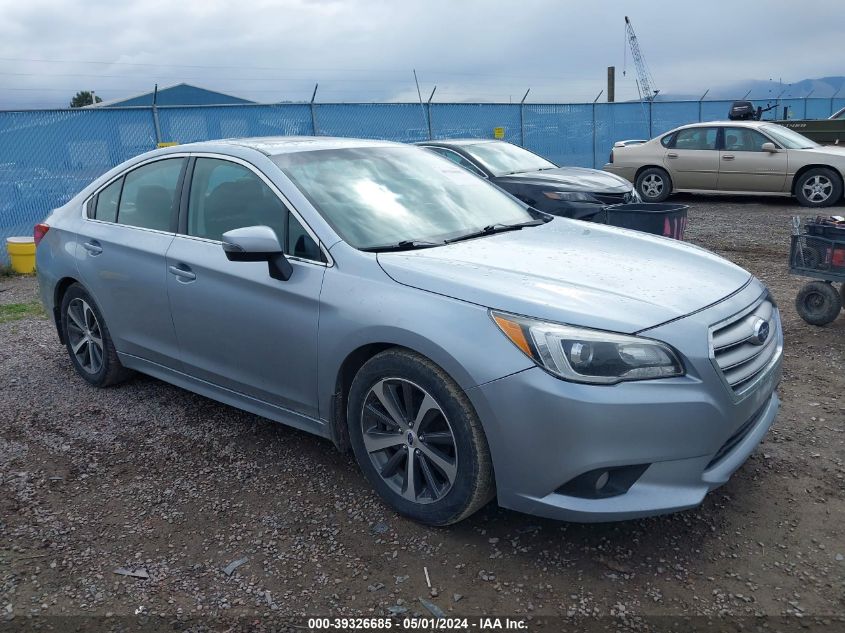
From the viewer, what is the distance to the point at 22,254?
32.6 ft

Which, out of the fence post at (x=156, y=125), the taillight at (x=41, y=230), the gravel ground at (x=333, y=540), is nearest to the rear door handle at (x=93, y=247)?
the taillight at (x=41, y=230)

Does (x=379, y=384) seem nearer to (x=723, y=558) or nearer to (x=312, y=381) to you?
(x=312, y=381)

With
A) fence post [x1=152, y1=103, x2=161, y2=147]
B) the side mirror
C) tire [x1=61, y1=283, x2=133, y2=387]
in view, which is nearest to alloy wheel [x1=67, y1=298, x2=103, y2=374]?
tire [x1=61, y1=283, x2=133, y2=387]

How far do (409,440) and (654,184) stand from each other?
12747 mm

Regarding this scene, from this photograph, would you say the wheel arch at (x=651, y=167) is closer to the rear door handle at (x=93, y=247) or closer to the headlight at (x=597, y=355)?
the rear door handle at (x=93, y=247)

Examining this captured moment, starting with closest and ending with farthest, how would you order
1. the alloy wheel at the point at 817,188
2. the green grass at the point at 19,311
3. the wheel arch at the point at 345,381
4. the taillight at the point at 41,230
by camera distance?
the wheel arch at the point at 345,381
the taillight at the point at 41,230
the green grass at the point at 19,311
the alloy wheel at the point at 817,188

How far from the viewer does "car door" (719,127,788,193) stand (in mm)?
13125

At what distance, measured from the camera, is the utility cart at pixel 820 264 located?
18.1 feet

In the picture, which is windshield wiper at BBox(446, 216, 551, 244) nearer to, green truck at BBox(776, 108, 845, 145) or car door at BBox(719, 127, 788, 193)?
car door at BBox(719, 127, 788, 193)

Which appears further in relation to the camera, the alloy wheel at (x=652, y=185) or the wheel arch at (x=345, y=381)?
the alloy wheel at (x=652, y=185)

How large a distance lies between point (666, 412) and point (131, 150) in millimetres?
10713

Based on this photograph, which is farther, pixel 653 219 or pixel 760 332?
pixel 653 219

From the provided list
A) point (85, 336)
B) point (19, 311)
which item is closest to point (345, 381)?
point (85, 336)

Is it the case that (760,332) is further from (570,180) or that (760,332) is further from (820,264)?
(570,180)
